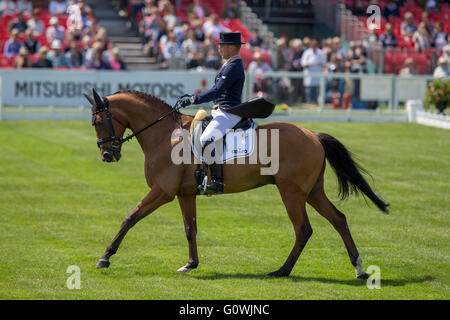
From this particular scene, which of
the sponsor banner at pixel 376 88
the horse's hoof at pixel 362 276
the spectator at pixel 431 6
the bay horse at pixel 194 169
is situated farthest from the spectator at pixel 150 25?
the horse's hoof at pixel 362 276

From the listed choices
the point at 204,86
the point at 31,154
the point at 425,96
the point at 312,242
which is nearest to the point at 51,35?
the point at 204,86

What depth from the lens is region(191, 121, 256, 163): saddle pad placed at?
9625 mm

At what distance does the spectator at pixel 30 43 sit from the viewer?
2617 cm

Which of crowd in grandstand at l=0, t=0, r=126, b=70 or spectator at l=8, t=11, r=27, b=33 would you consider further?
spectator at l=8, t=11, r=27, b=33

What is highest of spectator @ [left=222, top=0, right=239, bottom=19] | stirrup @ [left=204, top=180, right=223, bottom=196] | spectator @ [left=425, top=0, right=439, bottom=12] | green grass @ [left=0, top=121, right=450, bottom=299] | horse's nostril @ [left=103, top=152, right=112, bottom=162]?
spectator @ [left=425, top=0, right=439, bottom=12]

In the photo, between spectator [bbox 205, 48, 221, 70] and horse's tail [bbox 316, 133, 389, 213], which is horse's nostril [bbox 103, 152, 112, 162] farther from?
spectator [bbox 205, 48, 221, 70]

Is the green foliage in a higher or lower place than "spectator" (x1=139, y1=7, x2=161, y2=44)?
lower

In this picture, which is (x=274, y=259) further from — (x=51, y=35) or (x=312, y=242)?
(x=51, y=35)

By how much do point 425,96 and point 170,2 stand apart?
1210cm

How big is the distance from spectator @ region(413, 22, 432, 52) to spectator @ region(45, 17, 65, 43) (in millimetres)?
14003

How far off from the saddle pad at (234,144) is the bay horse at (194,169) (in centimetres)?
14

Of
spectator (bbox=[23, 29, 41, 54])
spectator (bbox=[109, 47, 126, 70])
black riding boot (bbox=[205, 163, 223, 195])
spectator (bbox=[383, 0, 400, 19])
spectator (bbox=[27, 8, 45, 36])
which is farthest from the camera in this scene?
spectator (bbox=[383, 0, 400, 19])

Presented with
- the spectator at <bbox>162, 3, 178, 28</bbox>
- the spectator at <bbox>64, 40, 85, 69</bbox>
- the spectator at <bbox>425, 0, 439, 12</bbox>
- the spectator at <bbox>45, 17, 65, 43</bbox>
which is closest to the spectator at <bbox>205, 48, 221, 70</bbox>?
the spectator at <bbox>162, 3, 178, 28</bbox>

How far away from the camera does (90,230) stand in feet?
39.3
